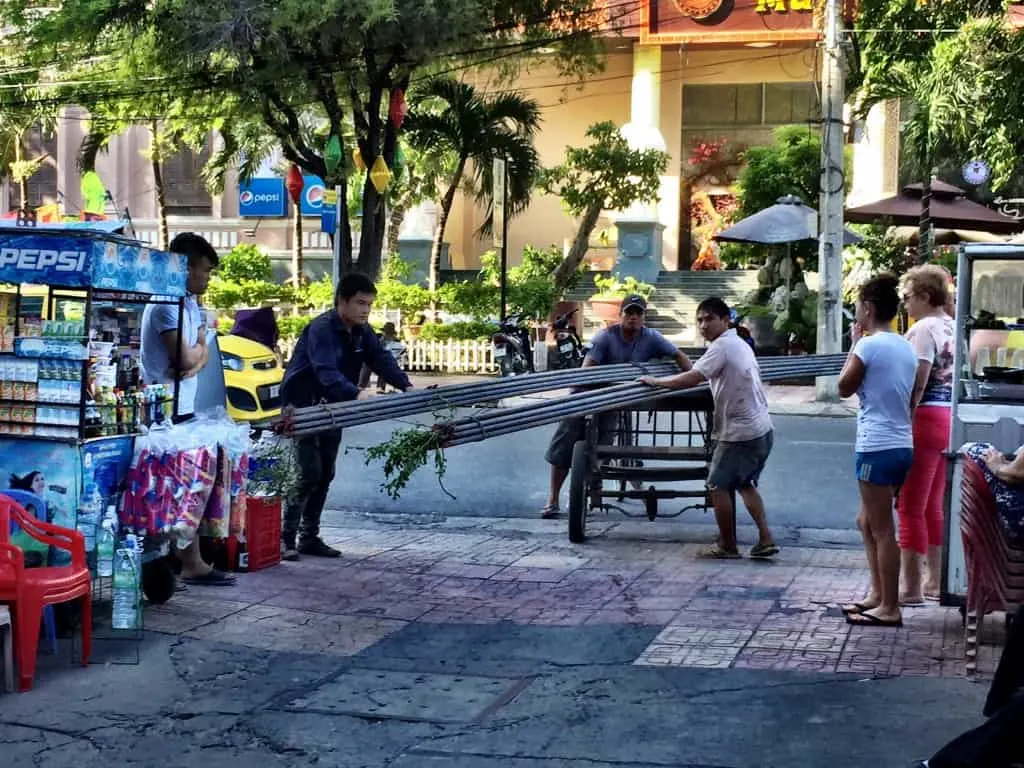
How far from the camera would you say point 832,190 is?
1922cm

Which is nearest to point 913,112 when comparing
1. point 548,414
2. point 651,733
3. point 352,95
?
point 352,95

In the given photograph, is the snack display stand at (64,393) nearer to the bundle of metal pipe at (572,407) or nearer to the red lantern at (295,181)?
the bundle of metal pipe at (572,407)

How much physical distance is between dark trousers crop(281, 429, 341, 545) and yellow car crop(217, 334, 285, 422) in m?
5.28

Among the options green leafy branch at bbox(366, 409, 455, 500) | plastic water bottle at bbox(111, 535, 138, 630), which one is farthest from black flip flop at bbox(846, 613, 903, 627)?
plastic water bottle at bbox(111, 535, 138, 630)

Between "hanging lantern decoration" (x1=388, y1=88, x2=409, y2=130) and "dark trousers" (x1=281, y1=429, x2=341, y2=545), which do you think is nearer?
"dark trousers" (x1=281, y1=429, x2=341, y2=545)

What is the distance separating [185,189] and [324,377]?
2918 centimetres

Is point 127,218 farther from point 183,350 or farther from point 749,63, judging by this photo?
point 749,63

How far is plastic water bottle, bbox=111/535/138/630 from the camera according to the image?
654cm

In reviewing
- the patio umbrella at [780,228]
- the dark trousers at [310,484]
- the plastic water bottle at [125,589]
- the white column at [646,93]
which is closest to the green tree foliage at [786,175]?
the patio umbrella at [780,228]

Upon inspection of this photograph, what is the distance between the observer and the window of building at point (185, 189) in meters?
36.2

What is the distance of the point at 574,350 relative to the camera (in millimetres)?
22812

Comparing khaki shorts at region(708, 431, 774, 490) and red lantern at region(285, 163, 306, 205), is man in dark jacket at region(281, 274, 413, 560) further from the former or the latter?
red lantern at region(285, 163, 306, 205)

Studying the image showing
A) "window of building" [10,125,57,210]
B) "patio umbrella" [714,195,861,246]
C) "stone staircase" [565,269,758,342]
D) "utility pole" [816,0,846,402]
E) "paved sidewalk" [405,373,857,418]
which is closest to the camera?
"paved sidewalk" [405,373,857,418]

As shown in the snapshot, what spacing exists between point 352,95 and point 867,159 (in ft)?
47.1
